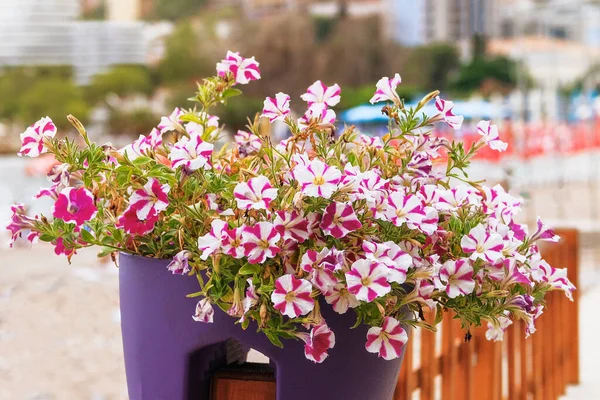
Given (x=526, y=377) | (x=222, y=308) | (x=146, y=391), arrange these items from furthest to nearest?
(x=526, y=377) < (x=146, y=391) < (x=222, y=308)

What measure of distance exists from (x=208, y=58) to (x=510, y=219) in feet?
155

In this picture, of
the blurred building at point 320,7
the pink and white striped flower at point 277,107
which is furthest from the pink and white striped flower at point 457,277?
the blurred building at point 320,7

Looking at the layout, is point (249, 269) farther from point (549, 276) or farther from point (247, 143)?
point (549, 276)

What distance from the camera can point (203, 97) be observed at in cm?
97

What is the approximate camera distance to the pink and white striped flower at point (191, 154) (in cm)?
84

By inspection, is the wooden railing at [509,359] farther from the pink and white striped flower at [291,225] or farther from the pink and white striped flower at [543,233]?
the pink and white striped flower at [291,225]

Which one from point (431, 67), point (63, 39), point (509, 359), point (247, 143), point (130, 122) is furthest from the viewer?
point (63, 39)

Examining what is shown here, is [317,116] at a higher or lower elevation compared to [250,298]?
higher

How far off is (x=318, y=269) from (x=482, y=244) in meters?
0.17

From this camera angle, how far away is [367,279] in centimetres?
79

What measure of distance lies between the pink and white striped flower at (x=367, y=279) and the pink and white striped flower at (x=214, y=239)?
11 cm

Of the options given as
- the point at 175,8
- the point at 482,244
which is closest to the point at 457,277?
the point at 482,244

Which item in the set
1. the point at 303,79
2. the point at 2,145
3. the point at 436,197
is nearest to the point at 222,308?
the point at 436,197

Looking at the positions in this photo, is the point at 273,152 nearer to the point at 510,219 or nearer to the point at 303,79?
the point at 510,219
